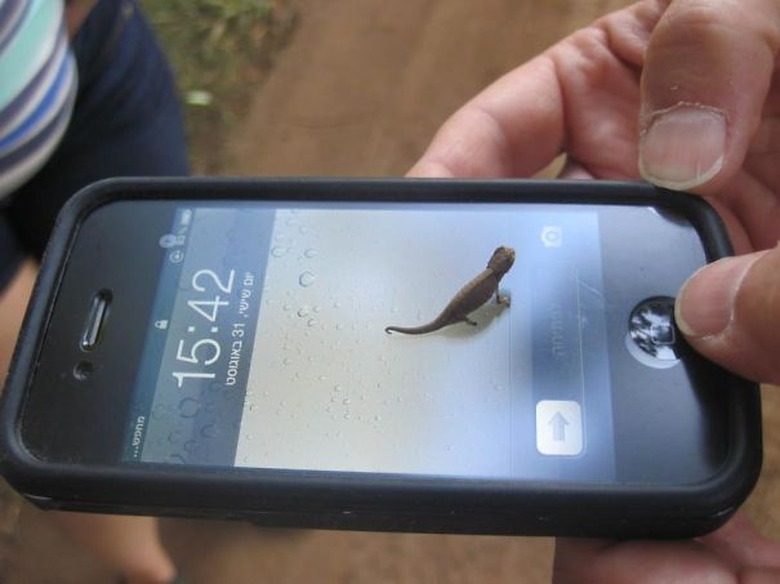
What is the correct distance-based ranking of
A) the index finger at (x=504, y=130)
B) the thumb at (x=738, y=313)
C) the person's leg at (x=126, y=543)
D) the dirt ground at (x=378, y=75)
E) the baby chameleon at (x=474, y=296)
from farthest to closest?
the dirt ground at (x=378, y=75)
the person's leg at (x=126, y=543)
the index finger at (x=504, y=130)
the baby chameleon at (x=474, y=296)
the thumb at (x=738, y=313)

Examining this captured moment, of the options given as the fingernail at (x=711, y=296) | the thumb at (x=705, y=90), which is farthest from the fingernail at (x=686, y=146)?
the fingernail at (x=711, y=296)

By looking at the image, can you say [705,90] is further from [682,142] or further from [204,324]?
[204,324]

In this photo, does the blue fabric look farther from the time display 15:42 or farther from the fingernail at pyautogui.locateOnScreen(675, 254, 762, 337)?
the fingernail at pyautogui.locateOnScreen(675, 254, 762, 337)

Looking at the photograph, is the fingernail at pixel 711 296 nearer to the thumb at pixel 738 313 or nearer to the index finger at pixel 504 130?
the thumb at pixel 738 313

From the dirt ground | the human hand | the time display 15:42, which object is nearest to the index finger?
the human hand

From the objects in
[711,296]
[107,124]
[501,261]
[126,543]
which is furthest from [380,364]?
[126,543]

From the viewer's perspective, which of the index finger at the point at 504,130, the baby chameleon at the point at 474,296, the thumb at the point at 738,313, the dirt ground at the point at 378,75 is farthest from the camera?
the dirt ground at the point at 378,75

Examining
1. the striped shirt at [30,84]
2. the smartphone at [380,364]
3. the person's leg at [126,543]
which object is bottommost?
the person's leg at [126,543]
